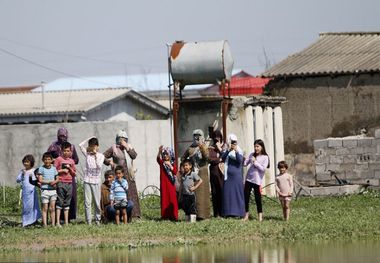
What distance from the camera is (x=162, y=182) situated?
73.0 ft

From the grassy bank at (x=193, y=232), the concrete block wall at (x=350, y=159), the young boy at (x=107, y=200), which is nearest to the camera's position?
the grassy bank at (x=193, y=232)

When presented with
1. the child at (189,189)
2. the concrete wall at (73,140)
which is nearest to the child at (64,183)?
the child at (189,189)

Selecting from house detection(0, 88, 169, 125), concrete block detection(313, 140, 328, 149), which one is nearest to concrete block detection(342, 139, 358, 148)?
concrete block detection(313, 140, 328, 149)

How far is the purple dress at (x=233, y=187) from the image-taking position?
2195 cm

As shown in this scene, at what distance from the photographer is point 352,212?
2214cm

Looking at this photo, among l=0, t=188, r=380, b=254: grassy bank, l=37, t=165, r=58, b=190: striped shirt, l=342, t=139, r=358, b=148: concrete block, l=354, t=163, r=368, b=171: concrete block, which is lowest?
l=0, t=188, r=380, b=254: grassy bank

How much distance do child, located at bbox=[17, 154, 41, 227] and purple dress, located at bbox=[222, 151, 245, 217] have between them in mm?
3385

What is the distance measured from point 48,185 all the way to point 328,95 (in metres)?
15.4

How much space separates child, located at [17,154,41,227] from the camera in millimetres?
21578

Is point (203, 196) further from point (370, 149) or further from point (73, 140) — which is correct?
point (370, 149)

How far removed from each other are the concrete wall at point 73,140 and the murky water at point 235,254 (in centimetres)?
1004

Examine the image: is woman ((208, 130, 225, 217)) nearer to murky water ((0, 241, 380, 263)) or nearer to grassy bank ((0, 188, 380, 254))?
grassy bank ((0, 188, 380, 254))

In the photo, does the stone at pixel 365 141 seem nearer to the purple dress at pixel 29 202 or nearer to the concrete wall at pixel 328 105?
the concrete wall at pixel 328 105

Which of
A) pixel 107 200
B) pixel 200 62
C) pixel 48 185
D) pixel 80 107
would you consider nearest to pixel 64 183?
pixel 48 185
